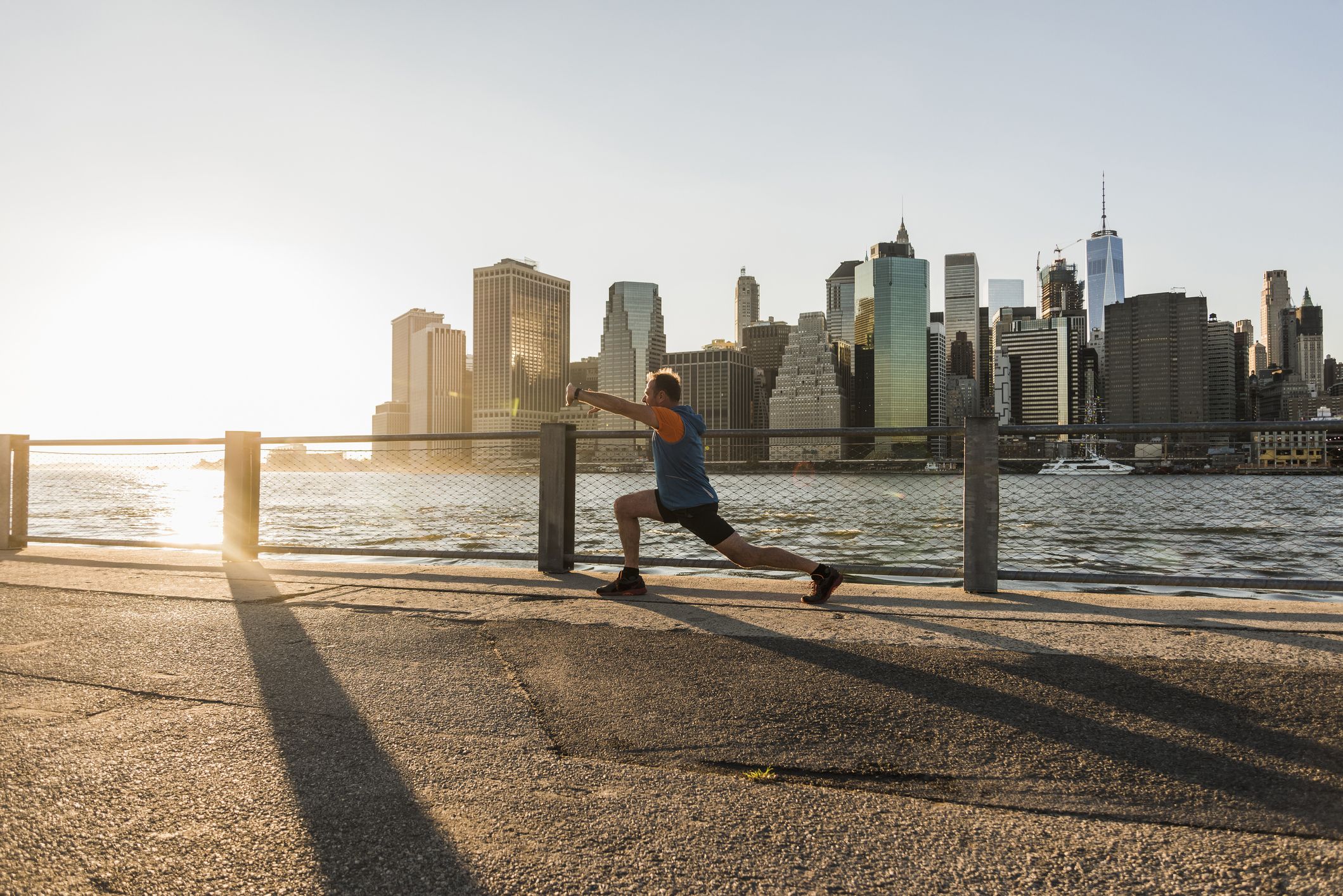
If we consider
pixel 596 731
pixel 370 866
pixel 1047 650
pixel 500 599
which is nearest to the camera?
pixel 370 866

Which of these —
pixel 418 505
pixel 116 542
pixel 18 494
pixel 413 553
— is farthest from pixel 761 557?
pixel 418 505

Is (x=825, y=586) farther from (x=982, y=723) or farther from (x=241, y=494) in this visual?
(x=241, y=494)

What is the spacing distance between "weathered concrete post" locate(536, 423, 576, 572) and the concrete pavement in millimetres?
1969

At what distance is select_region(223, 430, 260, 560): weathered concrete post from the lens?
7089 millimetres

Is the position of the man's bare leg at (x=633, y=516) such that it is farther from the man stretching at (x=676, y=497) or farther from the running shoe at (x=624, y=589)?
the running shoe at (x=624, y=589)

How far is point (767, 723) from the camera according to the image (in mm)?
2533

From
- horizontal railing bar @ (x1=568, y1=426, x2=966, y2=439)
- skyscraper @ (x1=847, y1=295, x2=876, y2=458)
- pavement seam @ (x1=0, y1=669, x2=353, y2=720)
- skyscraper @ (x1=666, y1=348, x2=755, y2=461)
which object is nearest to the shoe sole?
horizontal railing bar @ (x1=568, y1=426, x2=966, y2=439)

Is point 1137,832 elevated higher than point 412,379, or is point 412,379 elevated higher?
point 412,379

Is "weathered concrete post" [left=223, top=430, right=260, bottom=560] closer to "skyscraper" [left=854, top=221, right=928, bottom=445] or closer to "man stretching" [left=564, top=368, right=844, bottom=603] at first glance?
"man stretching" [left=564, top=368, right=844, bottom=603]

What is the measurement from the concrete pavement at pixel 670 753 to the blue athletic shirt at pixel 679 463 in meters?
0.96

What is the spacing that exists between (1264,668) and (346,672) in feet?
11.6

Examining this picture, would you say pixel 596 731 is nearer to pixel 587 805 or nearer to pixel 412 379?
pixel 587 805

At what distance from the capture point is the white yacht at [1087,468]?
6.18 meters

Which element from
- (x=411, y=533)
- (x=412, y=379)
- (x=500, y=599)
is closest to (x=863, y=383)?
(x=412, y=379)
